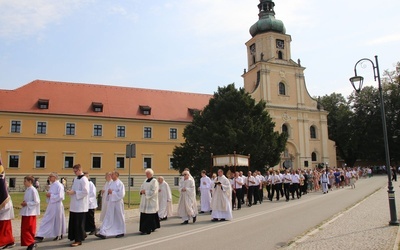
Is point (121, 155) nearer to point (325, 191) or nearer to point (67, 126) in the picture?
point (67, 126)

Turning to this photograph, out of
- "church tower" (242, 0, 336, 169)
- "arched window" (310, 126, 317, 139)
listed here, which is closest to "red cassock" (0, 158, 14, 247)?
"church tower" (242, 0, 336, 169)

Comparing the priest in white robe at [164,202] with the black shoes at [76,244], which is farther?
the priest in white robe at [164,202]

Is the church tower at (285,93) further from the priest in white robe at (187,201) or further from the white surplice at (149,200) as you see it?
the white surplice at (149,200)

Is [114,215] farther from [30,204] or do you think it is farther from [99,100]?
[99,100]

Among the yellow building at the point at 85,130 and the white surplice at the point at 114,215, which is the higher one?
the yellow building at the point at 85,130

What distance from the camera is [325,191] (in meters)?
27.8

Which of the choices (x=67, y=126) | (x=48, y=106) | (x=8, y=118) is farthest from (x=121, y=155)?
(x=8, y=118)

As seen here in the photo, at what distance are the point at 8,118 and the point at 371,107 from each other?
56.9 metres

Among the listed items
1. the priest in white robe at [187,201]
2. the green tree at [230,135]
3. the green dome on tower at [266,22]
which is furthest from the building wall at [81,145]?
the priest in white robe at [187,201]

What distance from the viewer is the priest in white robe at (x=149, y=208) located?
1112cm

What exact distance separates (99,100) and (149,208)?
3593cm

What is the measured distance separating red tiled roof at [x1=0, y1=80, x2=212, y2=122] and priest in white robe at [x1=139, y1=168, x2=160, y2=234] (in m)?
33.0

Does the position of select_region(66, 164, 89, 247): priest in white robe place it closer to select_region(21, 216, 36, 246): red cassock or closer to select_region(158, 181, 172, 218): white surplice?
select_region(21, 216, 36, 246): red cassock

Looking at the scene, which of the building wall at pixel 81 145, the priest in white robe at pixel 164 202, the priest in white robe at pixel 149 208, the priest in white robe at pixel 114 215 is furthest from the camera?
the building wall at pixel 81 145
